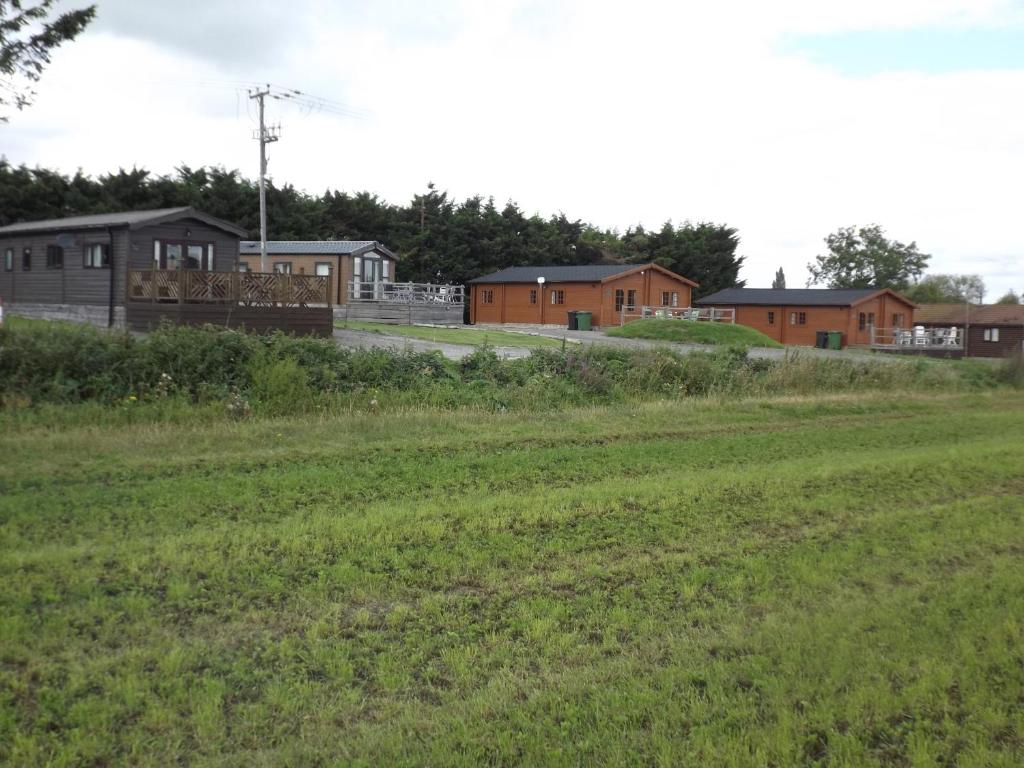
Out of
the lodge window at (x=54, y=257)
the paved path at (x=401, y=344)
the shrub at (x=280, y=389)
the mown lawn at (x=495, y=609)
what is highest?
the lodge window at (x=54, y=257)

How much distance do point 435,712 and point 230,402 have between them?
387 inches

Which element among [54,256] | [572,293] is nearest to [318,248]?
[572,293]

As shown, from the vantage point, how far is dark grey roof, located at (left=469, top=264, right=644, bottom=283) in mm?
47125

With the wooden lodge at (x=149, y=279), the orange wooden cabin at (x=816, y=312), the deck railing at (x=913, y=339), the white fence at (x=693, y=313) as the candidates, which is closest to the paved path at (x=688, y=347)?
the white fence at (x=693, y=313)

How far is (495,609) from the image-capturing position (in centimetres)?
608

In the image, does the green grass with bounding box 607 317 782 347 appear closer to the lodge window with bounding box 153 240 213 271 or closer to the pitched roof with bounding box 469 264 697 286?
the pitched roof with bounding box 469 264 697 286

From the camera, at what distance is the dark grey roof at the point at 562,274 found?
47125 millimetres

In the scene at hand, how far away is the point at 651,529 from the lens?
8211 millimetres

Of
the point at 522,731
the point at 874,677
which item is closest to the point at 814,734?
the point at 874,677

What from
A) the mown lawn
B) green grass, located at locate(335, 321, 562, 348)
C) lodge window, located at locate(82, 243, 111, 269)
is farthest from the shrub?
lodge window, located at locate(82, 243, 111, 269)

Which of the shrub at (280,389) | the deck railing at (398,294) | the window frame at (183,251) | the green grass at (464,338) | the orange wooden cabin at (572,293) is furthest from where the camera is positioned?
the orange wooden cabin at (572,293)

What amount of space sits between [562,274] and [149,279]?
1074 inches

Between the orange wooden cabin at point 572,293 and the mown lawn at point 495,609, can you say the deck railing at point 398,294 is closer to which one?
the orange wooden cabin at point 572,293

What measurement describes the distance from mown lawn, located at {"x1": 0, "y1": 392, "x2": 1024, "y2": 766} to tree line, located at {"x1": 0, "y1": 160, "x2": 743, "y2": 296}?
43.3 metres
